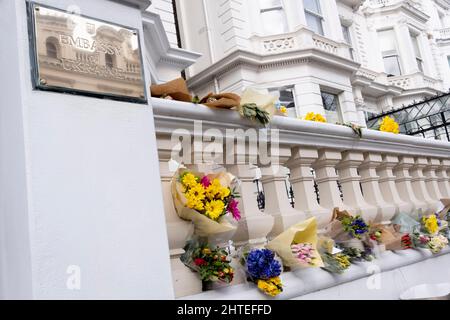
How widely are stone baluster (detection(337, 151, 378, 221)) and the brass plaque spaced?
1527 mm

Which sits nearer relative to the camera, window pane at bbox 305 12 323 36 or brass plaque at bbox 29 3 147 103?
brass plaque at bbox 29 3 147 103

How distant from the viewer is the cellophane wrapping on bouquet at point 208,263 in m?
1.57

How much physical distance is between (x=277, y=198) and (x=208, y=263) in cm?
63

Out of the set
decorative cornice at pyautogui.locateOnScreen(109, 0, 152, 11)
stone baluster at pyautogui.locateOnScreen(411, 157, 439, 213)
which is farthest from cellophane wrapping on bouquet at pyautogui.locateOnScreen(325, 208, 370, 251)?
decorative cornice at pyautogui.locateOnScreen(109, 0, 152, 11)

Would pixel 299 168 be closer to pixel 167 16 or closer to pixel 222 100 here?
pixel 222 100

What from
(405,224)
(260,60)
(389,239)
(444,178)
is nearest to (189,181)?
(389,239)

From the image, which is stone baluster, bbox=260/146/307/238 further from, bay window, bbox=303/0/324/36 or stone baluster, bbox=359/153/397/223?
bay window, bbox=303/0/324/36

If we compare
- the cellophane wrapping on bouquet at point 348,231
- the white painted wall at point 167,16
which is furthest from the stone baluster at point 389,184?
the white painted wall at point 167,16

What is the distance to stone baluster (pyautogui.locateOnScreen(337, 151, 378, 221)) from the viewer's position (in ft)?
8.36

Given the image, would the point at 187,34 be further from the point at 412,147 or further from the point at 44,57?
the point at 44,57

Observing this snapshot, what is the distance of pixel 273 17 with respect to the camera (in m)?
10.4

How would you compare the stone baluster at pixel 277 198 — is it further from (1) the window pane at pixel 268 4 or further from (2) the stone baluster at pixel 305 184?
(1) the window pane at pixel 268 4

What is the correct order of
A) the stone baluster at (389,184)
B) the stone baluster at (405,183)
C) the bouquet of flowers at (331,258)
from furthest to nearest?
the stone baluster at (405,183) < the stone baluster at (389,184) < the bouquet of flowers at (331,258)

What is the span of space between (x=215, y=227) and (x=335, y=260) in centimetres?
75
